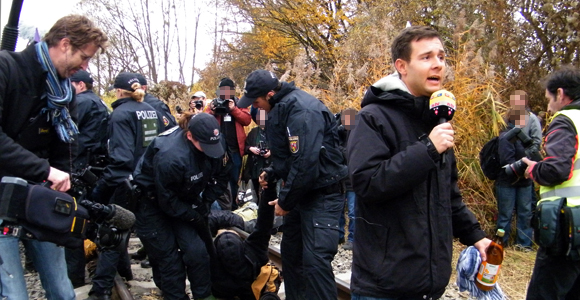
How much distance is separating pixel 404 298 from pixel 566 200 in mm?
1671

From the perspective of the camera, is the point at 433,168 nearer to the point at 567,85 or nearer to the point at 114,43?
the point at 567,85

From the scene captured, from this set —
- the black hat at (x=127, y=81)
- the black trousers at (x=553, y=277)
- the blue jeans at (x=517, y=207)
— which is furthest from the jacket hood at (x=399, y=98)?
the blue jeans at (x=517, y=207)

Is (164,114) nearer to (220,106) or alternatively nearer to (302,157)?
(220,106)

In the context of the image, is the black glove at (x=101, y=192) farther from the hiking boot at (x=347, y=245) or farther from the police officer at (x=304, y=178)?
the hiking boot at (x=347, y=245)

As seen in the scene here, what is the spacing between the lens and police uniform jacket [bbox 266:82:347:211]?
141 inches

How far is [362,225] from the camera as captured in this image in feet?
7.29

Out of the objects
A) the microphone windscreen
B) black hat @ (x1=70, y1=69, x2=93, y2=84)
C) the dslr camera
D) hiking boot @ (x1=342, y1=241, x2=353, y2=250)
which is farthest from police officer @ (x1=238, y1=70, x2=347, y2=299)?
the dslr camera

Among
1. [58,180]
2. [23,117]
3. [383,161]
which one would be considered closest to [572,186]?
[383,161]

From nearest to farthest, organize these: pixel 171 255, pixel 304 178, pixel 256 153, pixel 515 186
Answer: pixel 304 178 < pixel 171 255 < pixel 515 186 < pixel 256 153

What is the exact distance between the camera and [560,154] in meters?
Result: 3.00

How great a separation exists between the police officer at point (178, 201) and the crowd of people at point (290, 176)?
13mm

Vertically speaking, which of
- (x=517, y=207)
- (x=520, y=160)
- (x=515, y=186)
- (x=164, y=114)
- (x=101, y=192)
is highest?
(x=164, y=114)

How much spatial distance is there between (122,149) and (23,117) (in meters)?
2.14

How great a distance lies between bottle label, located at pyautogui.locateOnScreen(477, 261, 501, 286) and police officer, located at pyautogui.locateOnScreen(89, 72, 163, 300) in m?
3.19
